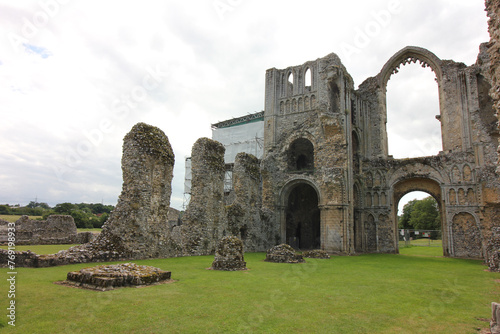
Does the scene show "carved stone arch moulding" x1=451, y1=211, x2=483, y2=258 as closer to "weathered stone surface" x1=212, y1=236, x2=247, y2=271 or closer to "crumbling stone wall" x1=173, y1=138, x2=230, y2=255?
"crumbling stone wall" x1=173, y1=138, x2=230, y2=255

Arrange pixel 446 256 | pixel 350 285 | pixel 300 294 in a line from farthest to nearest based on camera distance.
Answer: pixel 446 256 < pixel 350 285 < pixel 300 294

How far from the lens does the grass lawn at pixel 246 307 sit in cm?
427

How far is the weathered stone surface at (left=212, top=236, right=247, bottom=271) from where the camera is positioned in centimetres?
997

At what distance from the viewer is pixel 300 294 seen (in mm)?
6473

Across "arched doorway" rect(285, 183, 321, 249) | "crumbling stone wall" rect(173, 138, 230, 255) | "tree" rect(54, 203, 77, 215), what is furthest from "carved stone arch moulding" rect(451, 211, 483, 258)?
"tree" rect(54, 203, 77, 215)

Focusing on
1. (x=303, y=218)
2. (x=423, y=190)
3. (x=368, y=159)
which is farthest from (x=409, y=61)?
(x=303, y=218)

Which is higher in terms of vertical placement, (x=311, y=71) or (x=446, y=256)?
(x=311, y=71)

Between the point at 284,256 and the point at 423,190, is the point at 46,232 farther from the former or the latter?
the point at 423,190

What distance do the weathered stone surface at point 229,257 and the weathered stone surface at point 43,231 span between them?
1538 centimetres

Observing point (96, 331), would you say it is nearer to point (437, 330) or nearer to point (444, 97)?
point (437, 330)

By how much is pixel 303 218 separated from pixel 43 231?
18.8m

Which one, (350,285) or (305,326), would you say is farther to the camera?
(350,285)

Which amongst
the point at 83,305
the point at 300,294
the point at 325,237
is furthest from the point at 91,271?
the point at 325,237

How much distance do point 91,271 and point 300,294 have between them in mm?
4287
